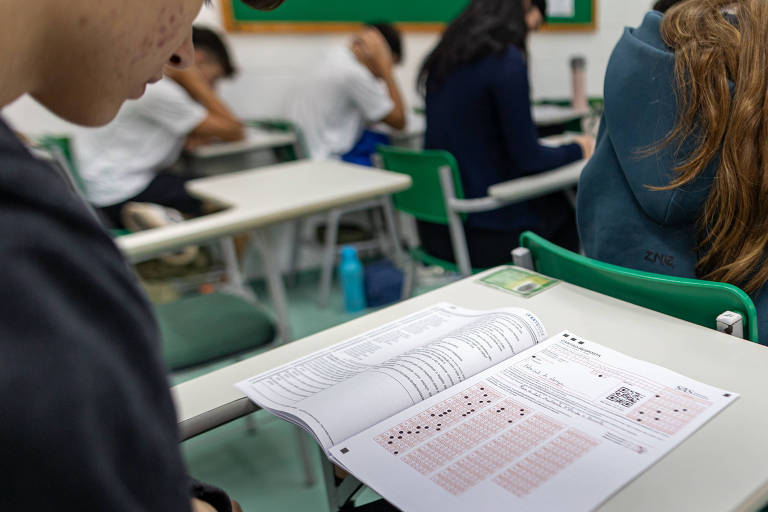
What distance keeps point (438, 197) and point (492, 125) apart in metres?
0.30

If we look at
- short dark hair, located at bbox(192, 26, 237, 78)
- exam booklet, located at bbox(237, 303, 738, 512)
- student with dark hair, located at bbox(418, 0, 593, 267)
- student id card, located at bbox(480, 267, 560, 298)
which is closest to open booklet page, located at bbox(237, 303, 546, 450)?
exam booklet, located at bbox(237, 303, 738, 512)

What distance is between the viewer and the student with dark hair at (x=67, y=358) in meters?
0.26

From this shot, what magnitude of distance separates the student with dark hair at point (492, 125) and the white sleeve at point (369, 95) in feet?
3.54

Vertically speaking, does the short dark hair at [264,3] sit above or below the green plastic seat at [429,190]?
above

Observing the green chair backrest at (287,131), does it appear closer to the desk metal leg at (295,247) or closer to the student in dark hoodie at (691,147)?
the desk metal leg at (295,247)

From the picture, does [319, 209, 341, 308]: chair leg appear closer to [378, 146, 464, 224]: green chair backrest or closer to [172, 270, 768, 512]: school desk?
[378, 146, 464, 224]: green chair backrest

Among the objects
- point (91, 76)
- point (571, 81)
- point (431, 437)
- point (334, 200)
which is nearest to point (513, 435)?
point (431, 437)

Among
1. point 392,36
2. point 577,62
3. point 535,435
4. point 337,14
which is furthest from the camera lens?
point 337,14

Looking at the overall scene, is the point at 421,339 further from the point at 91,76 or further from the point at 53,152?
the point at 53,152

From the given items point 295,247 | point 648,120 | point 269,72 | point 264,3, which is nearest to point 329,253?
point 295,247

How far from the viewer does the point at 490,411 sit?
0.61m

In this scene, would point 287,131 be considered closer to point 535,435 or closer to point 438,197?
point 438,197

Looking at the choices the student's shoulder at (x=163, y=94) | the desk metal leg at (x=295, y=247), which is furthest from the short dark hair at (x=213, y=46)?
the desk metal leg at (x=295, y=247)

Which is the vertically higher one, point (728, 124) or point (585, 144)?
point (728, 124)
